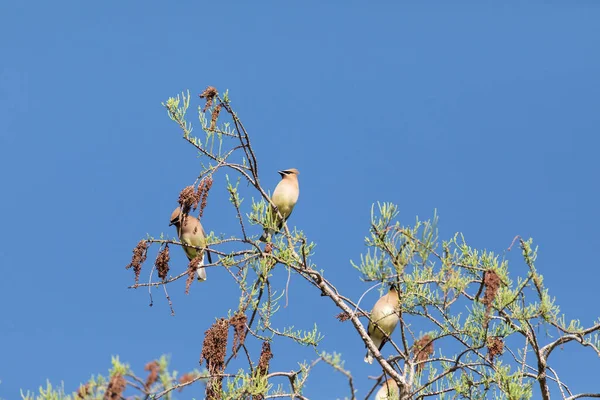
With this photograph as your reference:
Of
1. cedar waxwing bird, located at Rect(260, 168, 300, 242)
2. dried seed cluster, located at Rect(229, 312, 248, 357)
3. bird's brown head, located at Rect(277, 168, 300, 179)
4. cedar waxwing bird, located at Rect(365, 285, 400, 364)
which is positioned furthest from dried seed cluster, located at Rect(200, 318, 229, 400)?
bird's brown head, located at Rect(277, 168, 300, 179)

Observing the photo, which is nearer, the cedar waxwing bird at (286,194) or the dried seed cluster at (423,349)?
the dried seed cluster at (423,349)

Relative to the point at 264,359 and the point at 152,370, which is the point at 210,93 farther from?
the point at 152,370

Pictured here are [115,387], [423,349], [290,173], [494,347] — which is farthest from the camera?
[290,173]

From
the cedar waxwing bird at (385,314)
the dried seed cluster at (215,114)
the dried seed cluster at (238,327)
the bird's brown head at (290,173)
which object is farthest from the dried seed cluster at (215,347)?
the bird's brown head at (290,173)

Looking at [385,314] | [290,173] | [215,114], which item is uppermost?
[290,173]

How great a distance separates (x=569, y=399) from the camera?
518cm

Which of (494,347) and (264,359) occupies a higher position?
(264,359)

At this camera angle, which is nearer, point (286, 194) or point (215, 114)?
point (215, 114)

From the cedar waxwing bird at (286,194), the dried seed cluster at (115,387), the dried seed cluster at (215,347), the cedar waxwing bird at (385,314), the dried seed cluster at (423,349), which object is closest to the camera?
the dried seed cluster at (115,387)

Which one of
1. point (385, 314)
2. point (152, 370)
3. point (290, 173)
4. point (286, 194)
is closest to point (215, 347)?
point (152, 370)

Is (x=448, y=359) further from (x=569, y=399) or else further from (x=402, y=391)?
(x=569, y=399)

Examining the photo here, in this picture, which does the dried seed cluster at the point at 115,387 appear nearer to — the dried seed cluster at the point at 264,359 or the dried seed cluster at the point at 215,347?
the dried seed cluster at the point at 215,347

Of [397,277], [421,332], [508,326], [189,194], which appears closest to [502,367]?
[508,326]

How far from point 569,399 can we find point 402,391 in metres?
1.10
